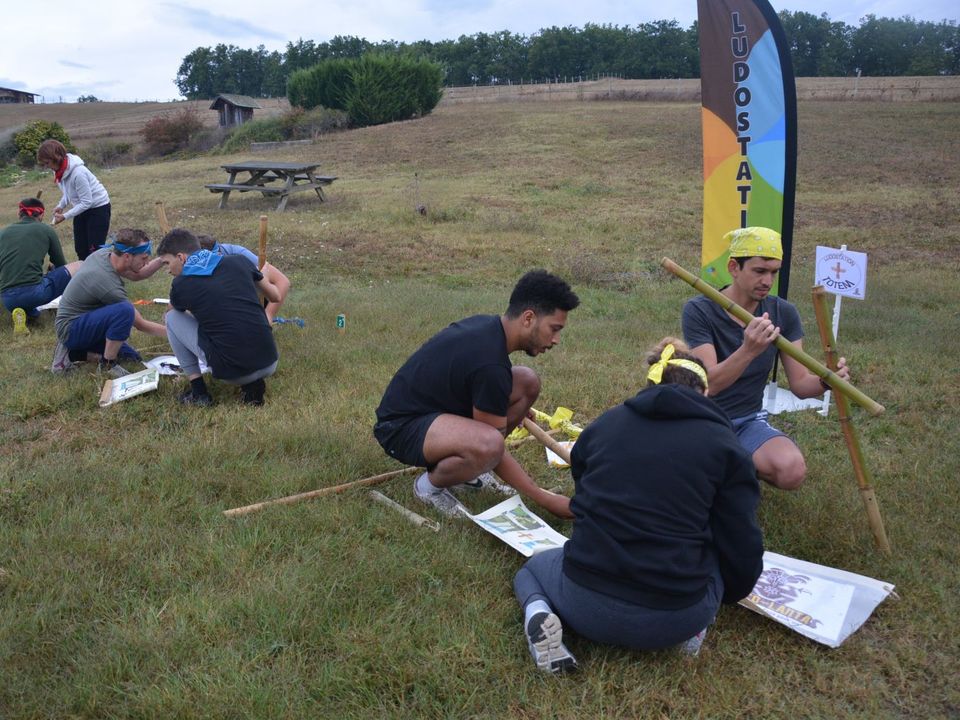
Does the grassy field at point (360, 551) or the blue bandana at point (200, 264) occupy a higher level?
the blue bandana at point (200, 264)

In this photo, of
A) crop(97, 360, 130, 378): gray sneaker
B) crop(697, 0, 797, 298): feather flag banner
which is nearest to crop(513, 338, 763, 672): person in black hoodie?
crop(697, 0, 797, 298): feather flag banner

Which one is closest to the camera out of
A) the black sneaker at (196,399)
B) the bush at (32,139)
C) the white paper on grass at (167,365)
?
the black sneaker at (196,399)

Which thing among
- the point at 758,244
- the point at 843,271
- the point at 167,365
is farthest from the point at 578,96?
the point at 758,244

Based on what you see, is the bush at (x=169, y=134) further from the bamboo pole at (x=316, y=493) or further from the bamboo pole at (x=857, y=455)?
the bamboo pole at (x=857, y=455)

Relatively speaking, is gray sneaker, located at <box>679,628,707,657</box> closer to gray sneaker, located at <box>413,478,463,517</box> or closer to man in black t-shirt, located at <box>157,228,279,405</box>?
gray sneaker, located at <box>413,478,463,517</box>

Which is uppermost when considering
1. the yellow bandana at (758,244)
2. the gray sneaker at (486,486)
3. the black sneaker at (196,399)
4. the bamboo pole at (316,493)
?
the yellow bandana at (758,244)

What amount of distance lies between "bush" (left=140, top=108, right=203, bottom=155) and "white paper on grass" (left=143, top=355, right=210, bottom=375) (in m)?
32.9

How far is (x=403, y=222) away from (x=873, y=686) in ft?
42.7

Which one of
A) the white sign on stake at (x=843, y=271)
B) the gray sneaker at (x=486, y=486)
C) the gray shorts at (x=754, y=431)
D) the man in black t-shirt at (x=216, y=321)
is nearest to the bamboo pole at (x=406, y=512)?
the gray sneaker at (x=486, y=486)

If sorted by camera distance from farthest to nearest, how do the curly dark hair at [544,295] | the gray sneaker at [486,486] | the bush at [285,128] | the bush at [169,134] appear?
1. the bush at [169,134]
2. the bush at [285,128]
3. the gray sneaker at [486,486]
4. the curly dark hair at [544,295]

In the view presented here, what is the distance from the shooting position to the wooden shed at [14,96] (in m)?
74.8

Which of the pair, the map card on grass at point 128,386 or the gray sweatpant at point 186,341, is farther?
the gray sweatpant at point 186,341

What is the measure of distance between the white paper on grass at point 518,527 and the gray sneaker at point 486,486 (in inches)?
10.2

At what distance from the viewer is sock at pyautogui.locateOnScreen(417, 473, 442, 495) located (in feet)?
13.1
